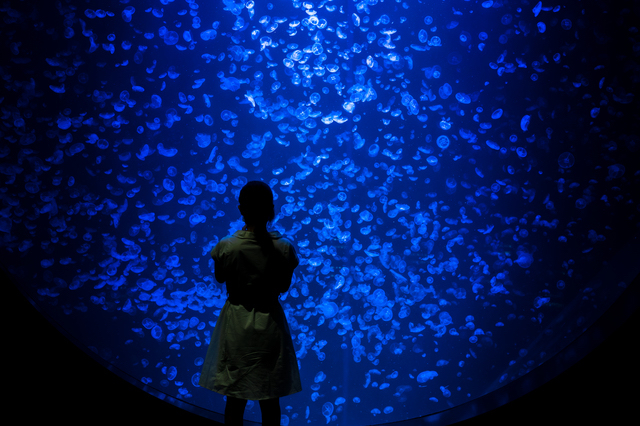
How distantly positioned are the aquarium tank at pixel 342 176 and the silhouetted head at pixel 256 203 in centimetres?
180

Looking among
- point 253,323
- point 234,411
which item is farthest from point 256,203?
point 234,411

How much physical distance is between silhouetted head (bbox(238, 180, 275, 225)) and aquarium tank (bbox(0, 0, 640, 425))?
180 centimetres

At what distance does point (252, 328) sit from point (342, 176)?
2269mm

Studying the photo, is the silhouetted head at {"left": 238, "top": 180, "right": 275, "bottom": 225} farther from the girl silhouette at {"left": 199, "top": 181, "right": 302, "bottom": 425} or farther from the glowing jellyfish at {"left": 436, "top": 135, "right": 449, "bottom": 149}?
the glowing jellyfish at {"left": 436, "top": 135, "right": 449, "bottom": 149}

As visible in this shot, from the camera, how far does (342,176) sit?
137 inches

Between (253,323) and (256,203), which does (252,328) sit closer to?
(253,323)

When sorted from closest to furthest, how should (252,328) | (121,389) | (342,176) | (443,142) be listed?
1. (252,328)
2. (121,389)
3. (443,142)
4. (342,176)

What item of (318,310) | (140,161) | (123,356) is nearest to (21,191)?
(140,161)

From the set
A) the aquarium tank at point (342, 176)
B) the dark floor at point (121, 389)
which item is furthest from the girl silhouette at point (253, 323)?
the aquarium tank at point (342, 176)

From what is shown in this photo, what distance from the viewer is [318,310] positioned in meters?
3.27

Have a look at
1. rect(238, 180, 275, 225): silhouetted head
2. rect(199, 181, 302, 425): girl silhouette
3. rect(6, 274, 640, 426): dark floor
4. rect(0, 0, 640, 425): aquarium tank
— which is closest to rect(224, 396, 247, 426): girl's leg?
rect(199, 181, 302, 425): girl silhouette

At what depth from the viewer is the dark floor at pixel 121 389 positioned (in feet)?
4.97

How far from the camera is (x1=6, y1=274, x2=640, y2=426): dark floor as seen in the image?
1.52m

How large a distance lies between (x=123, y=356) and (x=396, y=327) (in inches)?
82.9
